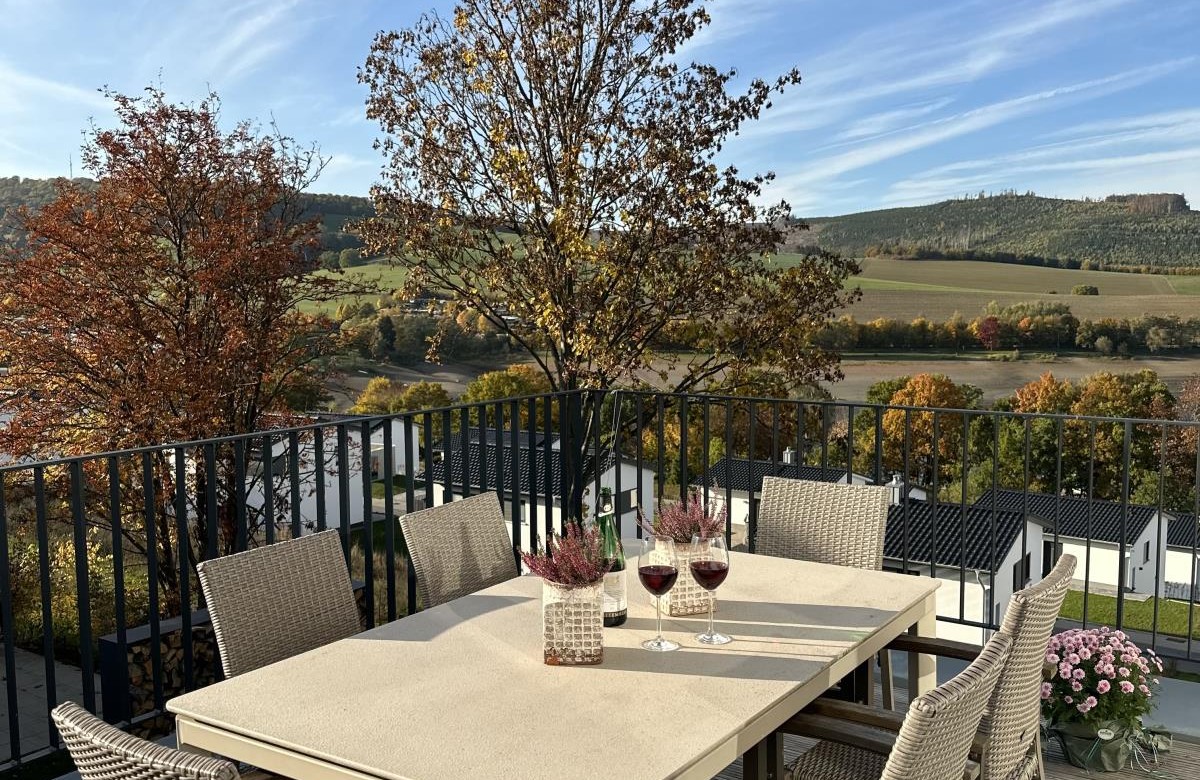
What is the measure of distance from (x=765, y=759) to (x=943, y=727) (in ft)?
2.39

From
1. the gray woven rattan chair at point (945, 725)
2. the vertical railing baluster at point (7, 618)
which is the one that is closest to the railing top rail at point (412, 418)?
the vertical railing baluster at point (7, 618)

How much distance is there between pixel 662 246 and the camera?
1152 centimetres

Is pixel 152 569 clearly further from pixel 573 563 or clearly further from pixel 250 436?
pixel 573 563

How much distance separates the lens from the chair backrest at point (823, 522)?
10.1ft

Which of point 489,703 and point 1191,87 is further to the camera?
point 1191,87

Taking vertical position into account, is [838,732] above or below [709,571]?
below

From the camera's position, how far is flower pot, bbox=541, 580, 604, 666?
1967mm

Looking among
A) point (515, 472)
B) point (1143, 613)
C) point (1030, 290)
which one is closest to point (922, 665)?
point (515, 472)

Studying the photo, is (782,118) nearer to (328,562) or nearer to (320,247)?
(320,247)

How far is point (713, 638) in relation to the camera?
2.14m

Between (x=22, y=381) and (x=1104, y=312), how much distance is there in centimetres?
1724

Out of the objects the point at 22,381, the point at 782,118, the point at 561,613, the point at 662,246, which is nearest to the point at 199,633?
the point at 561,613

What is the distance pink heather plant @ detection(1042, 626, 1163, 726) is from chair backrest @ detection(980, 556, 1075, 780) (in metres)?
1.30

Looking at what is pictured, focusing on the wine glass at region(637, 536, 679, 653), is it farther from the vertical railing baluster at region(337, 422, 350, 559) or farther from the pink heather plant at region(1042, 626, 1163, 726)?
the pink heather plant at region(1042, 626, 1163, 726)
